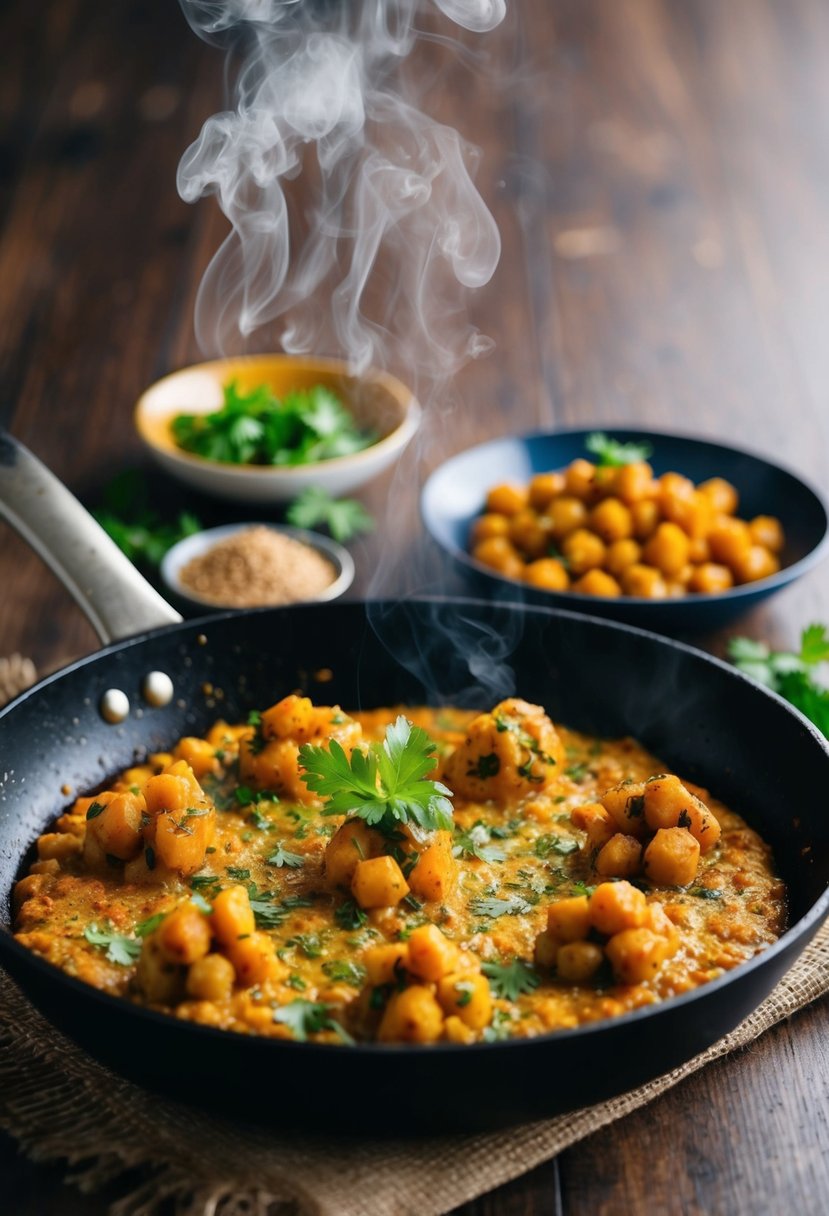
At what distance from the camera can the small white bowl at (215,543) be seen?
4357mm

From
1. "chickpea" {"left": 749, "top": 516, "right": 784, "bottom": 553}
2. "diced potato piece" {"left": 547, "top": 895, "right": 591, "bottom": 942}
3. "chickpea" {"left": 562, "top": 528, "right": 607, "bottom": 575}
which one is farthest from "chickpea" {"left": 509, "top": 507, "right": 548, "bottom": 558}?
"diced potato piece" {"left": 547, "top": 895, "right": 591, "bottom": 942}

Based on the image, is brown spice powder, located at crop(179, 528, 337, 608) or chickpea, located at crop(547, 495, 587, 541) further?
chickpea, located at crop(547, 495, 587, 541)

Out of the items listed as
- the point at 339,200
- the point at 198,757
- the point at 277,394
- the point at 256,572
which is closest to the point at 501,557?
the point at 256,572

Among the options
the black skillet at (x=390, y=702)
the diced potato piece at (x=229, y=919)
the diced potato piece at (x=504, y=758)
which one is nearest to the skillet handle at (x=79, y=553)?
the black skillet at (x=390, y=702)

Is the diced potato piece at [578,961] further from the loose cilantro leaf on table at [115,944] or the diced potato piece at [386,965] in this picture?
the loose cilantro leaf on table at [115,944]

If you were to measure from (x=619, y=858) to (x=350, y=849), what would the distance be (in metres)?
0.55

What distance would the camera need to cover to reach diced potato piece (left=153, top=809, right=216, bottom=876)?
2.84m

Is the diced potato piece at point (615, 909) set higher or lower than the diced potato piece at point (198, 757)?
higher

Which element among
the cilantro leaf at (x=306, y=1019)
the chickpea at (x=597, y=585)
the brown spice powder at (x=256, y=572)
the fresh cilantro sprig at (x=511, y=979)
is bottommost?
the brown spice powder at (x=256, y=572)

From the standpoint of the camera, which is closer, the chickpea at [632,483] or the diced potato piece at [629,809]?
the diced potato piece at [629,809]

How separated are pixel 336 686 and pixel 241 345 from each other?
2922mm

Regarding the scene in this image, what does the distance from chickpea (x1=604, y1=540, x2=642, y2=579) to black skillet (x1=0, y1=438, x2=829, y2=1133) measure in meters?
0.95

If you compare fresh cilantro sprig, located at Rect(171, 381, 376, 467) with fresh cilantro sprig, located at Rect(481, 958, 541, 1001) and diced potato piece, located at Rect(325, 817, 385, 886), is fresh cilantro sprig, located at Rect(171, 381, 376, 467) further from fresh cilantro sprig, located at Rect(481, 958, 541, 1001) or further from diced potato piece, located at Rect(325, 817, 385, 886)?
fresh cilantro sprig, located at Rect(481, 958, 541, 1001)

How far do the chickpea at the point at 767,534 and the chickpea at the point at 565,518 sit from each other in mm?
570
